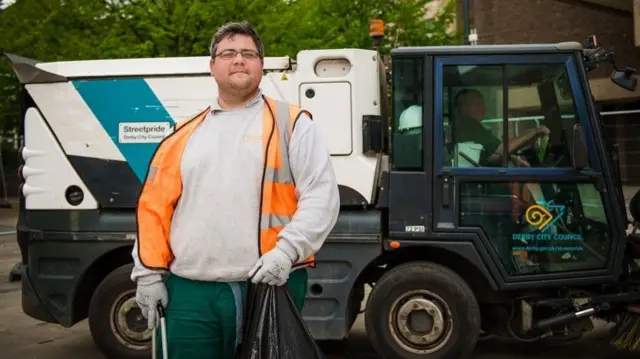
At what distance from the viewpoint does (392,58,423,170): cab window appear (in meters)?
5.58

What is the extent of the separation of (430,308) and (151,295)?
2968mm

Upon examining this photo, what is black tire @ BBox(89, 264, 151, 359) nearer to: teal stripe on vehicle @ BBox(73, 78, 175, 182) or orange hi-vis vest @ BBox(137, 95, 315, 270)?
teal stripe on vehicle @ BBox(73, 78, 175, 182)

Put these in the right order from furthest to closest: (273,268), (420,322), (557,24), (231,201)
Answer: (557,24)
(420,322)
(231,201)
(273,268)

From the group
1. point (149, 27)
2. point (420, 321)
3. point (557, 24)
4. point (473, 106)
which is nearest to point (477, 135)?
point (473, 106)

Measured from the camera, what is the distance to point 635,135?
56.5ft

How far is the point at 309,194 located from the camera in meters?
2.95

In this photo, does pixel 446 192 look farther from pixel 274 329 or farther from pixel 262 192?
pixel 274 329

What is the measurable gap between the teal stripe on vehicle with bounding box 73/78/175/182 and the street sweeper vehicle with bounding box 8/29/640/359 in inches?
0.4

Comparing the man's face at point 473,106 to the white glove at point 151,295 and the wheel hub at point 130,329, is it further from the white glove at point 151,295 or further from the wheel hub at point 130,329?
the white glove at point 151,295

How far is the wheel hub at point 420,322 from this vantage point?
5539mm

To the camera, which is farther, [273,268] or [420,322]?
[420,322]

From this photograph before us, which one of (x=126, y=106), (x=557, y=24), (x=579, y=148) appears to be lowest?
(x=579, y=148)

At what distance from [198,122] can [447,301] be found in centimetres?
297

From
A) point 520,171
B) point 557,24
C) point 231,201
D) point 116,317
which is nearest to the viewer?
point 231,201
